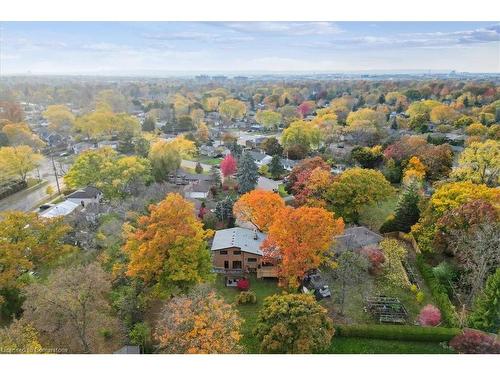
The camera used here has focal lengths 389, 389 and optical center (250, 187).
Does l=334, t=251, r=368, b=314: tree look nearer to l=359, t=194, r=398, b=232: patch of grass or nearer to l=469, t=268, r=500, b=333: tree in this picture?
l=469, t=268, r=500, b=333: tree

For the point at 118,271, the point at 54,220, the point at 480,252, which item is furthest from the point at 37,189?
the point at 480,252

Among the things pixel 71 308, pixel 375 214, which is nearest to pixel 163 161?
pixel 375 214

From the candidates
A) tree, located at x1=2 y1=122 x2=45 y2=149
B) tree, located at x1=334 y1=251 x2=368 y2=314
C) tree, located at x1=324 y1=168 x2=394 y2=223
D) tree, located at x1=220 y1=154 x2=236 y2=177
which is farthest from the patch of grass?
tree, located at x1=2 y1=122 x2=45 y2=149

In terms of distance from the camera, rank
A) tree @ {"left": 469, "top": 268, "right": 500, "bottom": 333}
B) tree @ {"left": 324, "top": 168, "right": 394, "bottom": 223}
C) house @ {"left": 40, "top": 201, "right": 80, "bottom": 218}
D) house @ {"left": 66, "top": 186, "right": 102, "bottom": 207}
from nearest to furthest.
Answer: tree @ {"left": 469, "top": 268, "right": 500, "bottom": 333}
tree @ {"left": 324, "top": 168, "right": 394, "bottom": 223}
house @ {"left": 40, "top": 201, "right": 80, "bottom": 218}
house @ {"left": 66, "top": 186, "right": 102, "bottom": 207}

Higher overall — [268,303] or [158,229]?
[158,229]

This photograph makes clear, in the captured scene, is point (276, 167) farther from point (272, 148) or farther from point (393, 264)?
point (393, 264)

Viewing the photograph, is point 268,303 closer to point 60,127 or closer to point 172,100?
point 60,127
